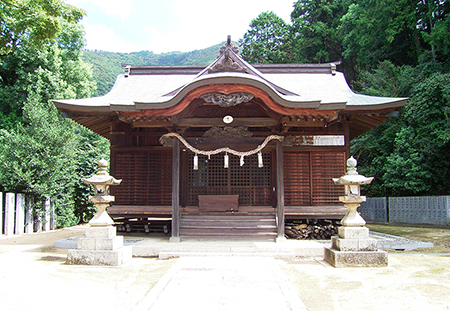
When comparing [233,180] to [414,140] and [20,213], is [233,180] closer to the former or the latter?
[20,213]

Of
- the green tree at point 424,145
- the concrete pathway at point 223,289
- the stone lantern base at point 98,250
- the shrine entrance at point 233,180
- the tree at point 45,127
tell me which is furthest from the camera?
the green tree at point 424,145

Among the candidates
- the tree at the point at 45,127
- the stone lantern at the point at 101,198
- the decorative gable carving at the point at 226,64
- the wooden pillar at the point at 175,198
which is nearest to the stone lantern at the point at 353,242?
the decorative gable carving at the point at 226,64

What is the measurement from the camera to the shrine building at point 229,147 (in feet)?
29.5

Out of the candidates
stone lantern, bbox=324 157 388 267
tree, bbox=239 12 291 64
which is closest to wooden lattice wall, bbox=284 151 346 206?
stone lantern, bbox=324 157 388 267

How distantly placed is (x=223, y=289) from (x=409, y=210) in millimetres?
17660

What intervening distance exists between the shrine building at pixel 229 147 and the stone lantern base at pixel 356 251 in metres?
2.59

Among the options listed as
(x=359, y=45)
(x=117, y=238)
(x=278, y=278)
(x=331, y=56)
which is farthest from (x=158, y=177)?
(x=331, y=56)

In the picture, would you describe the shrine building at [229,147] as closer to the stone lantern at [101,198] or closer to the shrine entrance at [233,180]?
the shrine entrance at [233,180]

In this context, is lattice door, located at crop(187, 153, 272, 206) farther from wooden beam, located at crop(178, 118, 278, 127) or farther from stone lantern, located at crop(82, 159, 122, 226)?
stone lantern, located at crop(82, 159, 122, 226)

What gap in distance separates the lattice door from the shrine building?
0.11ft

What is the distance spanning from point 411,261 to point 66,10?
1364 centimetres

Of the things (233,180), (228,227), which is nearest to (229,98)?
(233,180)

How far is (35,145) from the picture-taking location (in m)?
13.6

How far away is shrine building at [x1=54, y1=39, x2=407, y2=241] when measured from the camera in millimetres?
9000
